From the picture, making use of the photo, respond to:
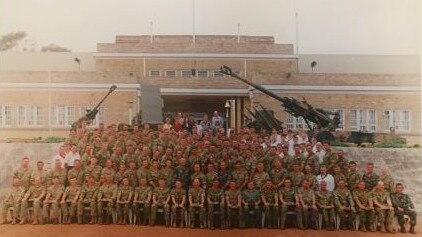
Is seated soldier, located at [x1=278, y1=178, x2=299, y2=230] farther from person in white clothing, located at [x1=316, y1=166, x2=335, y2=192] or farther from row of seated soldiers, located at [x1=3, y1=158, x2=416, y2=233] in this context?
person in white clothing, located at [x1=316, y1=166, x2=335, y2=192]

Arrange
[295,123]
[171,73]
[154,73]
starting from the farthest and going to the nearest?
[295,123]
[154,73]
[171,73]

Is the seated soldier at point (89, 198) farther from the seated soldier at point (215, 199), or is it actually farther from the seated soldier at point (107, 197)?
the seated soldier at point (215, 199)

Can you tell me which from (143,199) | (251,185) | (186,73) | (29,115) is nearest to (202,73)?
(186,73)

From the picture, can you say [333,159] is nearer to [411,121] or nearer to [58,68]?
[411,121]

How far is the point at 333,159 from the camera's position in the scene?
14.8 ft

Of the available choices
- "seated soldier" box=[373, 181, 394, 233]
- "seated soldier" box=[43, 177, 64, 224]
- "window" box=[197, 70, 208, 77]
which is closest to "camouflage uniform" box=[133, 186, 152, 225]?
"seated soldier" box=[43, 177, 64, 224]

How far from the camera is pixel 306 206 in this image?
4469 mm

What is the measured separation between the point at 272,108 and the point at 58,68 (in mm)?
1581


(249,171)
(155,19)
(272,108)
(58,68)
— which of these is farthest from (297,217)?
(58,68)

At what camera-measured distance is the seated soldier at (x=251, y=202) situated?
14.6ft

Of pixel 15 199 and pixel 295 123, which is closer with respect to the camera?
pixel 15 199

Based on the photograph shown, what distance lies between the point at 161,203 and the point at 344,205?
137cm

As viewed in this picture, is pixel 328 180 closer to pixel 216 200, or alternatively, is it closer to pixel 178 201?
pixel 216 200

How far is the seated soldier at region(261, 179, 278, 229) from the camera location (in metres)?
4.44
